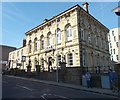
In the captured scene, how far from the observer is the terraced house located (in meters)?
28.0

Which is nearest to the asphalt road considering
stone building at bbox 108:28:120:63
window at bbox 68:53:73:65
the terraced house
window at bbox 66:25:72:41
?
the terraced house

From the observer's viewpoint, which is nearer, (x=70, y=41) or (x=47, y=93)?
(x=47, y=93)

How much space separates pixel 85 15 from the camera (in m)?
30.7

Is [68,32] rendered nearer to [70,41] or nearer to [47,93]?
[70,41]

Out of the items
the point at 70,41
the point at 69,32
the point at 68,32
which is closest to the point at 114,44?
the point at 68,32

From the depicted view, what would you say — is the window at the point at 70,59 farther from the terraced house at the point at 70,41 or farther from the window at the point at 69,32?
the window at the point at 69,32

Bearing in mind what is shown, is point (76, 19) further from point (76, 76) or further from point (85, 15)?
point (76, 76)

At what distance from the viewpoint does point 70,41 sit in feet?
94.1

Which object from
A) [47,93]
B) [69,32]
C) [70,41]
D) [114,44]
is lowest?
[47,93]

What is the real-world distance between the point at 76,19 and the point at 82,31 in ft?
8.40

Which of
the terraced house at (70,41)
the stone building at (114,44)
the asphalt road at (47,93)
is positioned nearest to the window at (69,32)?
the terraced house at (70,41)

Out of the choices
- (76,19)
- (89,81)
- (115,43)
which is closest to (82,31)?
(76,19)

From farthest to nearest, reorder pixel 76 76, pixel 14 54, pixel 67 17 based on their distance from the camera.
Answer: pixel 14 54 < pixel 67 17 < pixel 76 76

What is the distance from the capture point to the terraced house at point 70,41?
2797 cm
